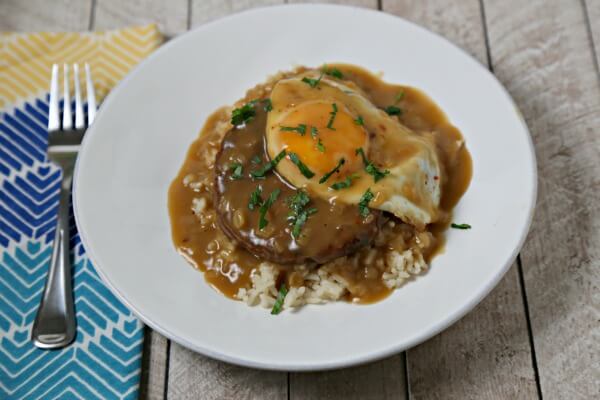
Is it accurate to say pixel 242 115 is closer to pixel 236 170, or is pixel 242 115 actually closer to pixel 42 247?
pixel 236 170

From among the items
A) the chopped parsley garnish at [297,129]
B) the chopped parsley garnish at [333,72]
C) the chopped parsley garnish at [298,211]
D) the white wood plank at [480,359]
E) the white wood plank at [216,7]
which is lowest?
the white wood plank at [480,359]

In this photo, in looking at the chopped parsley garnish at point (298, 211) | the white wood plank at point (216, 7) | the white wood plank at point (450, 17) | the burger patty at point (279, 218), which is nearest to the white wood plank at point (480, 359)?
the burger patty at point (279, 218)

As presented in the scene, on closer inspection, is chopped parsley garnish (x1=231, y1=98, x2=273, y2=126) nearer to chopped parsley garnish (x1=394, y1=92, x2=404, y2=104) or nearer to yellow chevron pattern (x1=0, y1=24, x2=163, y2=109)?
chopped parsley garnish (x1=394, y1=92, x2=404, y2=104)

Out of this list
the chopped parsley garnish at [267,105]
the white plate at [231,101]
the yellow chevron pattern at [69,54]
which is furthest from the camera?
the yellow chevron pattern at [69,54]

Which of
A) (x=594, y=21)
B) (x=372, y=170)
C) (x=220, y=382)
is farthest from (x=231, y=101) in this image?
(x=594, y=21)

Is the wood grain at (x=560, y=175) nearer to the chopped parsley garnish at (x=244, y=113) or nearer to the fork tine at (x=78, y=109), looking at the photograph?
the chopped parsley garnish at (x=244, y=113)

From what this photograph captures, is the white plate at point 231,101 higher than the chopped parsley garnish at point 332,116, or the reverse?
the chopped parsley garnish at point 332,116

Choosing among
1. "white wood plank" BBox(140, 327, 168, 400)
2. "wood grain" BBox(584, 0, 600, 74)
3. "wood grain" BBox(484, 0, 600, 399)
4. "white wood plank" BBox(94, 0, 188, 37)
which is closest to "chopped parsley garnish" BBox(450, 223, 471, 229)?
"wood grain" BBox(484, 0, 600, 399)
